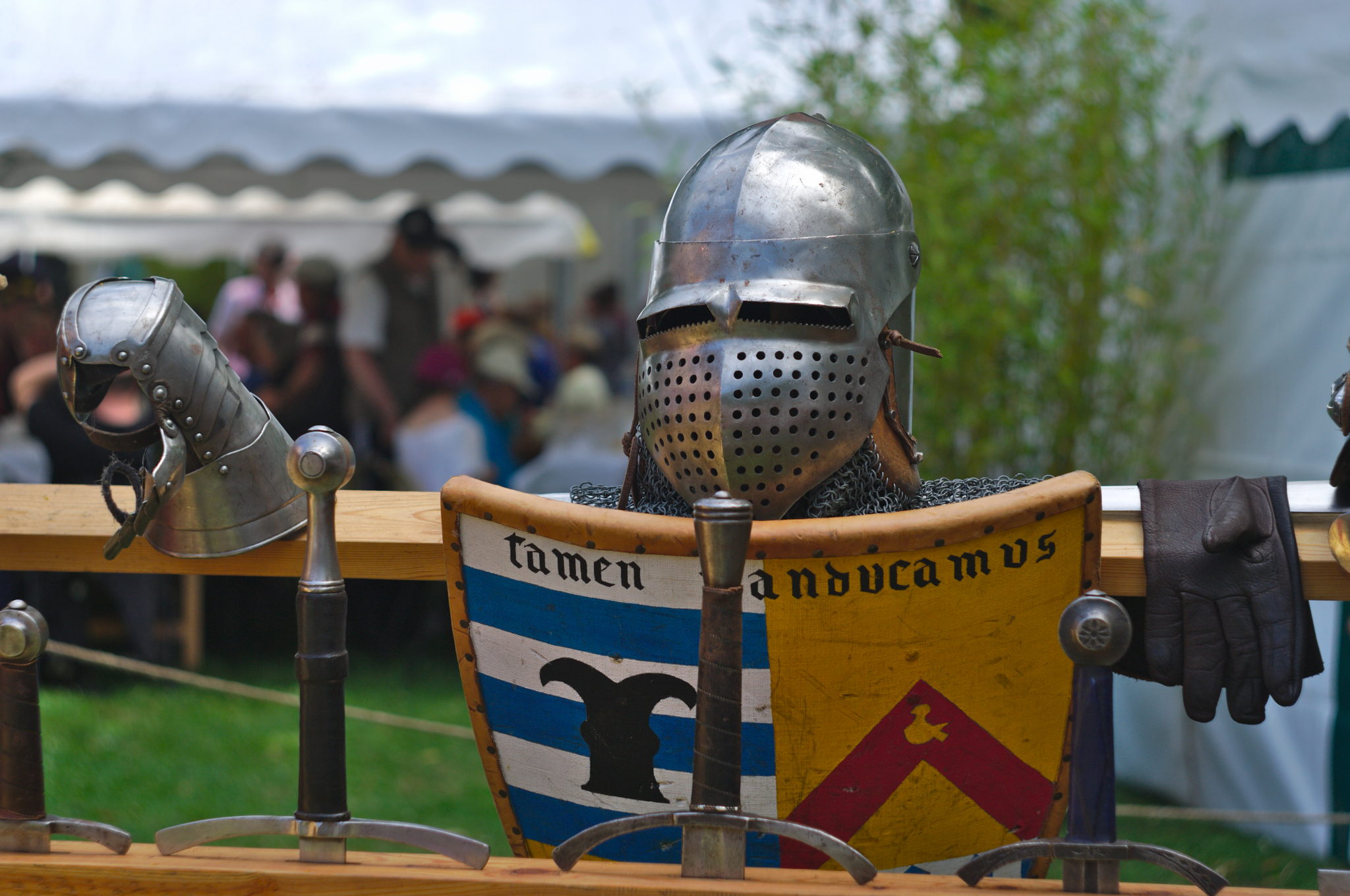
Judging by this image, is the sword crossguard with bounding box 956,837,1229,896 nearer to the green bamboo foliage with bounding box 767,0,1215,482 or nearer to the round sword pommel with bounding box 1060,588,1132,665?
the round sword pommel with bounding box 1060,588,1132,665

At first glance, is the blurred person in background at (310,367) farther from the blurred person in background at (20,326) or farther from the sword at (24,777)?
the sword at (24,777)

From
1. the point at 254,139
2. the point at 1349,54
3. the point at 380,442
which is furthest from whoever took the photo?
the point at 380,442

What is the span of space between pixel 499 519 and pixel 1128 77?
133 inches

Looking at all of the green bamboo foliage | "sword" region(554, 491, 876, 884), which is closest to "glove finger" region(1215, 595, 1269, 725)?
"sword" region(554, 491, 876, 884)

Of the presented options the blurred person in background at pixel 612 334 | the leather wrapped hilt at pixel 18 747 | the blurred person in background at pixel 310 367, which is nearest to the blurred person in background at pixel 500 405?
the blurred person in background at pixel 310 367

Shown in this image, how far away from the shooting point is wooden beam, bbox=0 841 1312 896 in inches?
47.1

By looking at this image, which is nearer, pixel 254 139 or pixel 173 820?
pixel 173 820

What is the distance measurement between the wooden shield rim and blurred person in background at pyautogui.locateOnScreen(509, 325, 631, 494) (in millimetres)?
3907

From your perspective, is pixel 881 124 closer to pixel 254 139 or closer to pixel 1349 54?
pixel 1349 54

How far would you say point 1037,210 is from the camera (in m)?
→ 4.04

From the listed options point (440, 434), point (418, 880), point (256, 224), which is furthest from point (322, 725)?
point (256, 224)

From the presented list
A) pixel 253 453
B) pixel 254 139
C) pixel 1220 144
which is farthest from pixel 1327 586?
pixel 254 139

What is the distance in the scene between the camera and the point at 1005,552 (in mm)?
1335

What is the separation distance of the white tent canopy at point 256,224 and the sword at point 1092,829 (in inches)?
280
